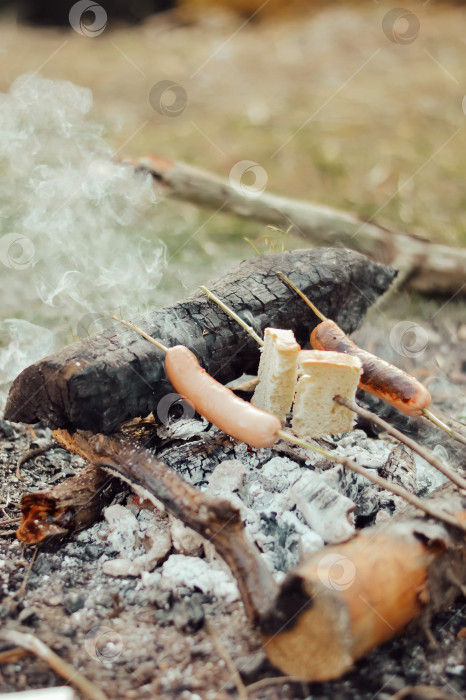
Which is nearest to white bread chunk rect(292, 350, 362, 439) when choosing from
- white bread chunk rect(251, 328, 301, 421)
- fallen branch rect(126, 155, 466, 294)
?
white bread chunk rect(251, 328, 301, 421)

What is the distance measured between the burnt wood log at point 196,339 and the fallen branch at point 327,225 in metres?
1.33

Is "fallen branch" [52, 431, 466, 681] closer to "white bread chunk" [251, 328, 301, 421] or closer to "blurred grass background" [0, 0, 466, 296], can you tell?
"white bread chunk" [251, 328, 301, 421]

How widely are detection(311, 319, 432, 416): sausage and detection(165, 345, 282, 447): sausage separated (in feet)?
2.31

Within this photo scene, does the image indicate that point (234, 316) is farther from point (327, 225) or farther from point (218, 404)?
point (327, 225)

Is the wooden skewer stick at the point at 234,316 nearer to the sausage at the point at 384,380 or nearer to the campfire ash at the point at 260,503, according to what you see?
the sausage at the point at 384,380

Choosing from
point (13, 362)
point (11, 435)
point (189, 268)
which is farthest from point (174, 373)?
point (189, 268)

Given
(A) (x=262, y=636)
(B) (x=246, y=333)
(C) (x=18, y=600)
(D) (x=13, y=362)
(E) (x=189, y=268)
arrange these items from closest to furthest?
(A) (x=262, y=636) < (C) (x=18, y=600) < (B) (x=246, y=333) < (D) (x=13, y=362) < (E) (x=189, y=268)

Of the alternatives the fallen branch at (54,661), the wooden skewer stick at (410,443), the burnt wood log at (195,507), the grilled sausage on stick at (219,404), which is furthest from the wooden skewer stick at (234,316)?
the fallen branch at (54,661)

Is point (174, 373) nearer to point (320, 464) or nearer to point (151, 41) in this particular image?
point (320, 464)

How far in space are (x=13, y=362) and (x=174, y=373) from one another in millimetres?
1683

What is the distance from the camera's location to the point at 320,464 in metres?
2.94

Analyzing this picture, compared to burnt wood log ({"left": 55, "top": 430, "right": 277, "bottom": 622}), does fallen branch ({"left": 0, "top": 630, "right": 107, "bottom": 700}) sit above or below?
below

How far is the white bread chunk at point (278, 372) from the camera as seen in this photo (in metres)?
2.79

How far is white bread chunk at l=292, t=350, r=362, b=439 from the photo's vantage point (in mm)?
2777
